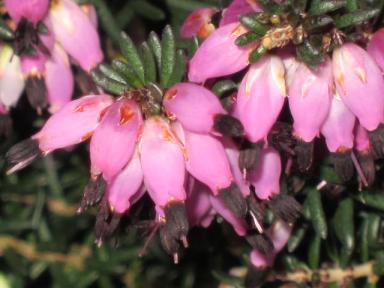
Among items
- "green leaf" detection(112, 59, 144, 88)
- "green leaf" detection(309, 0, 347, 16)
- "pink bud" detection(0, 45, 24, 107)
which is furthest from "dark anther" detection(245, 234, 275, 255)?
"pink bud" detection(0, 45, 24, 107)

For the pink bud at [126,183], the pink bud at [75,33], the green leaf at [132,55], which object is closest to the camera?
the pink bud at [126,183]

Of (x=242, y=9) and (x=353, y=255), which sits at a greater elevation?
(x=242, y=9)

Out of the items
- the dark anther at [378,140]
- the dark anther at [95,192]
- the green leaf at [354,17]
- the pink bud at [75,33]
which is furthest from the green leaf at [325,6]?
the pink bud at [75,33]

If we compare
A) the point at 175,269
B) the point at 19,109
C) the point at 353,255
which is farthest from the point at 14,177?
the point at 353,255

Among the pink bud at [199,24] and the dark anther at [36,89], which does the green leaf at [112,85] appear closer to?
the pink bud at [199,24]

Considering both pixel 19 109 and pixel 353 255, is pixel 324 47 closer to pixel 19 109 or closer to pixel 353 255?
pixel 353 255

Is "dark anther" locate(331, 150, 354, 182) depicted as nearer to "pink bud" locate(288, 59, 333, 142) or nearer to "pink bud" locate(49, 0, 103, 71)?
"pink bud" locate(288, 59, 333, 142)
